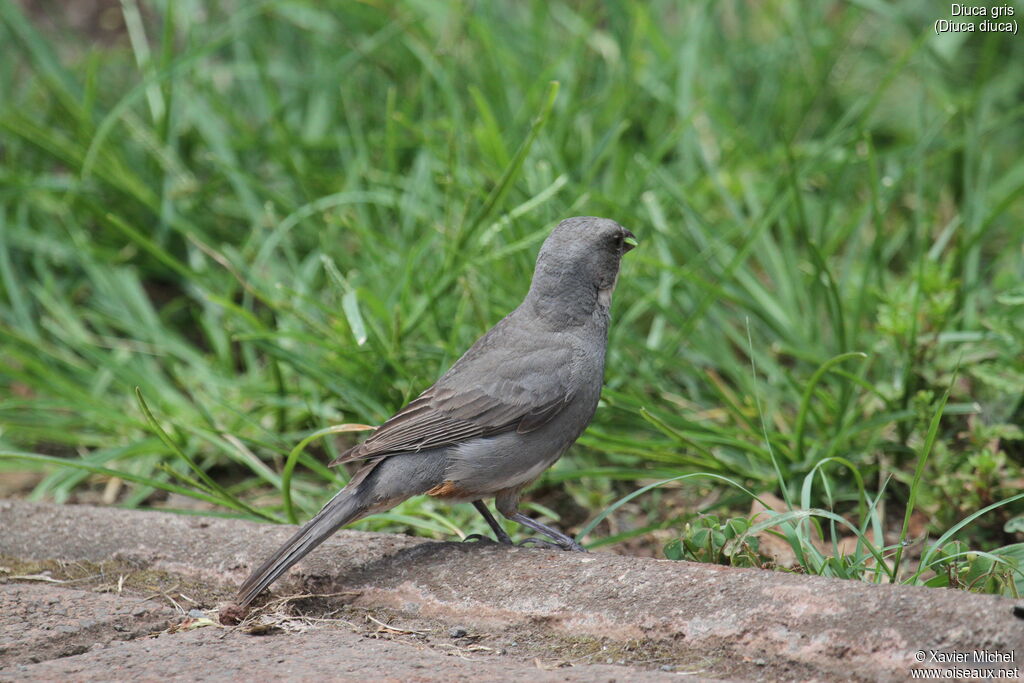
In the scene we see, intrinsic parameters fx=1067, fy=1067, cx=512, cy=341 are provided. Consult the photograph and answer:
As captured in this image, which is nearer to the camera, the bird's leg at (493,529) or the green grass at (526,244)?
the bird's leg at (493,529)

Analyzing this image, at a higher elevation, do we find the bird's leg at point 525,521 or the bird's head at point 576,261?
the bird's head at point 576,261

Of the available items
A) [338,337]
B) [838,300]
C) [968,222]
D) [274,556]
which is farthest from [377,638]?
[968,222]

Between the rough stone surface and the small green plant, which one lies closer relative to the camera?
the rough stone surface

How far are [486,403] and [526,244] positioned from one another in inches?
38.4

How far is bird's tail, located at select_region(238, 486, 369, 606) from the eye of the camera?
8.46ft

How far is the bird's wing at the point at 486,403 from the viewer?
3.03 meters

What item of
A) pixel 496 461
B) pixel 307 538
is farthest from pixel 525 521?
pixel 307 538

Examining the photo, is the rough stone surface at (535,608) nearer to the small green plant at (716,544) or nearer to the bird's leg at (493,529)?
the bird's leg at (493,529)

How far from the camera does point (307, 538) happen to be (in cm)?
269

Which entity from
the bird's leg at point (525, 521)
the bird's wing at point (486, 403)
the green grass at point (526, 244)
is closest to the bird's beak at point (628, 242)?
the bird's wing at point (486, 403)

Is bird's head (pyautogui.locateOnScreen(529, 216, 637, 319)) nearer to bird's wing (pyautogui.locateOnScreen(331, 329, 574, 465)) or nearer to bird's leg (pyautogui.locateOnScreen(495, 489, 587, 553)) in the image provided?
bird's wing (pyautogui.locateOnScreen(331, 329, 574, 465))

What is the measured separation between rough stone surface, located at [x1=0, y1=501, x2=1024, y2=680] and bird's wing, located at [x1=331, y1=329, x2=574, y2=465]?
28cm

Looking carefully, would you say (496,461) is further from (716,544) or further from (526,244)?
(526,244)

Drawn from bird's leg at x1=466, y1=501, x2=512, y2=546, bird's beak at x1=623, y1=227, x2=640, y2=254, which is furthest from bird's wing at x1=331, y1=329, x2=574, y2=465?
bird's beak at x1=623, y1=227, x2=640, y2=254
